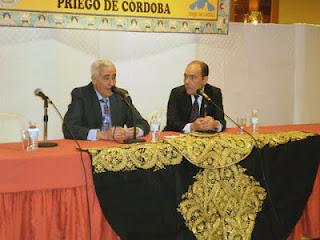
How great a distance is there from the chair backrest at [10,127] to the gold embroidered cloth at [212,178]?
4.32 feet

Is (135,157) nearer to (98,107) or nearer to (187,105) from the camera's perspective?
(98,107)

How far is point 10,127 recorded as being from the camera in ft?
12.4

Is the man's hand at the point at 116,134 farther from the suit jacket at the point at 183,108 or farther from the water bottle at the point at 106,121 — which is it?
the suit jacket at the point at 183,108

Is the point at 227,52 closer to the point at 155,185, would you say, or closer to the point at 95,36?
the point at 95,36

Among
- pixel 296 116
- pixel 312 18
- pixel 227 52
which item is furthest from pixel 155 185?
pixel 312 18

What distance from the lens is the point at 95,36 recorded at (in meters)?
4.68

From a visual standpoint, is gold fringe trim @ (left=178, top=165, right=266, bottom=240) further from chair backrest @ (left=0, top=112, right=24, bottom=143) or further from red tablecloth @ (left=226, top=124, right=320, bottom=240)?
chair backrest @ (left=0, top=112, right=24, bottom=143)

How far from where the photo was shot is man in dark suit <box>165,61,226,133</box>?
387cm

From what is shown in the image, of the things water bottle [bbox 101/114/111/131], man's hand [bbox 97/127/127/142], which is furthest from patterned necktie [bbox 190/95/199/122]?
man's hand [bbox 97/127/127/142]

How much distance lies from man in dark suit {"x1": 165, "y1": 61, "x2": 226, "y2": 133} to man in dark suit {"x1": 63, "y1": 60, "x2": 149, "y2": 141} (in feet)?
→ 1.34

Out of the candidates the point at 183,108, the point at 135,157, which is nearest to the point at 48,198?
the point at 135,157

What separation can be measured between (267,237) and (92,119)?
59.8 inches

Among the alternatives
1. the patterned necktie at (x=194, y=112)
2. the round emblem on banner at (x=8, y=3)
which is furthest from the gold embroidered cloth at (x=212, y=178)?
the round emblem on banner at (x=8, y=3)

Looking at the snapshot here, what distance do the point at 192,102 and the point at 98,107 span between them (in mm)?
829
